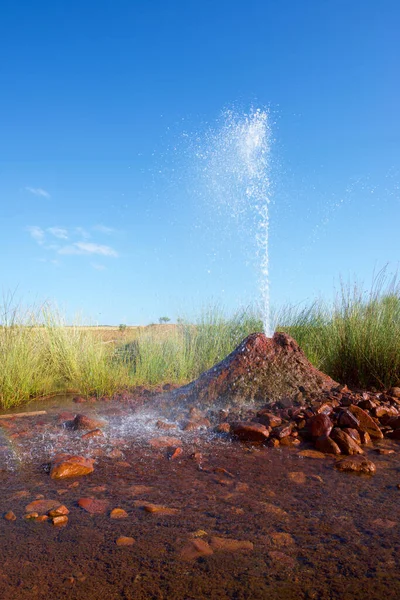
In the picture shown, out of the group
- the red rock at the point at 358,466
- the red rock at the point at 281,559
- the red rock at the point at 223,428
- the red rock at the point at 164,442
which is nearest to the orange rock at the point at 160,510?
the red rock at the point at 281,559

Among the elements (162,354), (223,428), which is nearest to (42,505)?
(223,428)

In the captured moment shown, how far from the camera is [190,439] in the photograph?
4.25 metres

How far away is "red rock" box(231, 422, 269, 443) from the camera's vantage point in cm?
421

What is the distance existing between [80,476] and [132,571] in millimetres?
1415

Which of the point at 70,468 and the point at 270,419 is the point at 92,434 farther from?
the point at 270,419

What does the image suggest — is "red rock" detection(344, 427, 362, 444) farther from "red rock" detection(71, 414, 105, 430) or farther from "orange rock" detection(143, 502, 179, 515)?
"red rock" detection(71, 414, 105, 430)

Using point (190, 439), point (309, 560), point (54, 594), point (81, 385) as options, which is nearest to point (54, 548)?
point (54, 594)

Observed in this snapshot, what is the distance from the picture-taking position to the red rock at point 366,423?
14.8 feet

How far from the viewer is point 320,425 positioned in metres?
4.23

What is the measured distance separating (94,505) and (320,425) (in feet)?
7.07

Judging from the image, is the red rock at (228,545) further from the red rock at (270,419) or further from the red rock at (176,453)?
the red rock at (270,419)

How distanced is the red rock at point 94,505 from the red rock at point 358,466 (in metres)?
1.72

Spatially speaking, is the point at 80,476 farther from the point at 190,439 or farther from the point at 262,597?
the point at 262,597

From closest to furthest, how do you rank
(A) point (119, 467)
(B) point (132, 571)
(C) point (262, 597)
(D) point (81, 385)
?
(C) point (262, 597), (B) point (132, 571), (A) point (119, 467), (D) point (81, 385)
